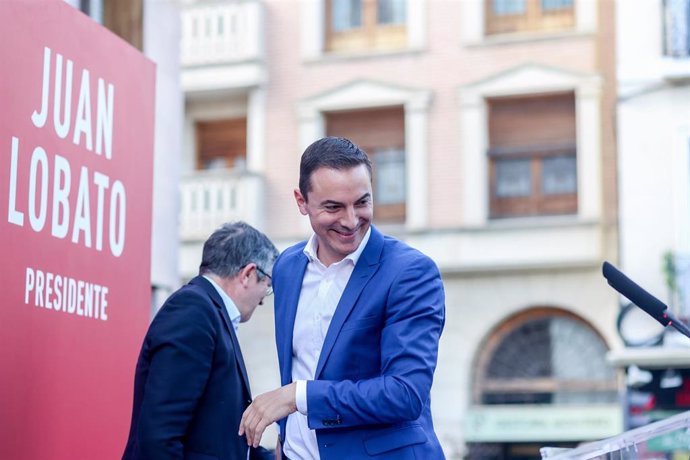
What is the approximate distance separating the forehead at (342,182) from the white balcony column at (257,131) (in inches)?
657

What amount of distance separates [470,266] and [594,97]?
116 inches

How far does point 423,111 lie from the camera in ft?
63.6

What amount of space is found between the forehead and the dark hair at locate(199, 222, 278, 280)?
1036 mm

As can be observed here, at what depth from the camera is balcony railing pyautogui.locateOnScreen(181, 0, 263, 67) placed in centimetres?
2027

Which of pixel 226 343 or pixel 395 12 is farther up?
pixel 395 12

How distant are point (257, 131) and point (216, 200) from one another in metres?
1.28

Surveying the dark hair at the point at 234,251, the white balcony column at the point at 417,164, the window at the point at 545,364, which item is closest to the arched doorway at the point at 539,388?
the window at the point at 545,364

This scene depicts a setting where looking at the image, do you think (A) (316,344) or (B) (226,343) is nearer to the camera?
(A) (316,344)

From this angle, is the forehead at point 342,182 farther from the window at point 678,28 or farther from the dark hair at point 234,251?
the window at point 678,28

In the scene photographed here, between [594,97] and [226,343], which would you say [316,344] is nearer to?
[226,343]

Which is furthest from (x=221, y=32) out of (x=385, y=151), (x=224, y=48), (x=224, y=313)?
(x=224, y=313)

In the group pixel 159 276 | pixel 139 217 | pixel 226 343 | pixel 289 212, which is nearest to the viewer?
pixel 226 343

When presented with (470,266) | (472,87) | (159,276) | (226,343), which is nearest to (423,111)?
(472,87)

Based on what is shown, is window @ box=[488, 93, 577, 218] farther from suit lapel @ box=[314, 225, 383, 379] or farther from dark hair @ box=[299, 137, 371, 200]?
dark hair @ box=[299, 137, 371, 200]
